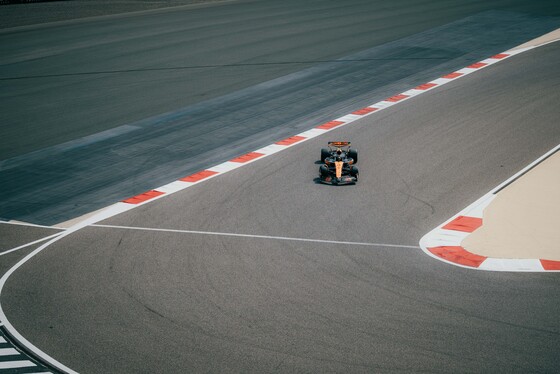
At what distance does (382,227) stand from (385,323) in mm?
3889

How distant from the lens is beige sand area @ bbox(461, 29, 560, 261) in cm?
1279

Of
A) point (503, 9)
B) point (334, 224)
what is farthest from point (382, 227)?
point (503, 9)

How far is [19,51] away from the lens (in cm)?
3117

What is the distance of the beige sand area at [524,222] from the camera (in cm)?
1278

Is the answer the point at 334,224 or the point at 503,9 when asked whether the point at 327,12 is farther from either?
the point at 334,224

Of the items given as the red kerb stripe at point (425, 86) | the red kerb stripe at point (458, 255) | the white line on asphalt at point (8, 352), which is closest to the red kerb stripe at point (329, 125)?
the red kerb stripe at point (425, 86)

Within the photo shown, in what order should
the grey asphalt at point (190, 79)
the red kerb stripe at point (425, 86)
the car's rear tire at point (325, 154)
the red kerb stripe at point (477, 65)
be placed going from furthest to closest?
the red kerb stripe at point (477, 65)
the red kerb stripe at point (425, 86)
the grey asphalt at point (190, 79)
the car's rear tire at point (325, 154)

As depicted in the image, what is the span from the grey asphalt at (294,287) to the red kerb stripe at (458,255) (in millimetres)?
347

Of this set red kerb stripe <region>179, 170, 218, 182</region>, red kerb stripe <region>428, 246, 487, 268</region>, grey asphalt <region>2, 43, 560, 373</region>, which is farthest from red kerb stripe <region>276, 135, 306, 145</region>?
red kerb stripe <region>428, 246, 487, 268</region>

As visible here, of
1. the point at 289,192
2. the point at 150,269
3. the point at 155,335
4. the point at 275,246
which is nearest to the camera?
the point at 155,335

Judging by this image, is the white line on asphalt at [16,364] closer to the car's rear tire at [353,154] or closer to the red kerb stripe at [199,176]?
the red kerb stripe at [199,176]

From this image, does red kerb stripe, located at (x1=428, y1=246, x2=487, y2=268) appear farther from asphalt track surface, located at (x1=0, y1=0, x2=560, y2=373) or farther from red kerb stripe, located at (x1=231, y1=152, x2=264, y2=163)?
red kerb stripe, located at (x1=231, y1=152, x2=264, y2=163)

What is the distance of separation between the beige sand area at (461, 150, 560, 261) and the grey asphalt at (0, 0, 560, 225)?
686 centimetres

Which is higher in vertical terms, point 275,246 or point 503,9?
point 503,9
